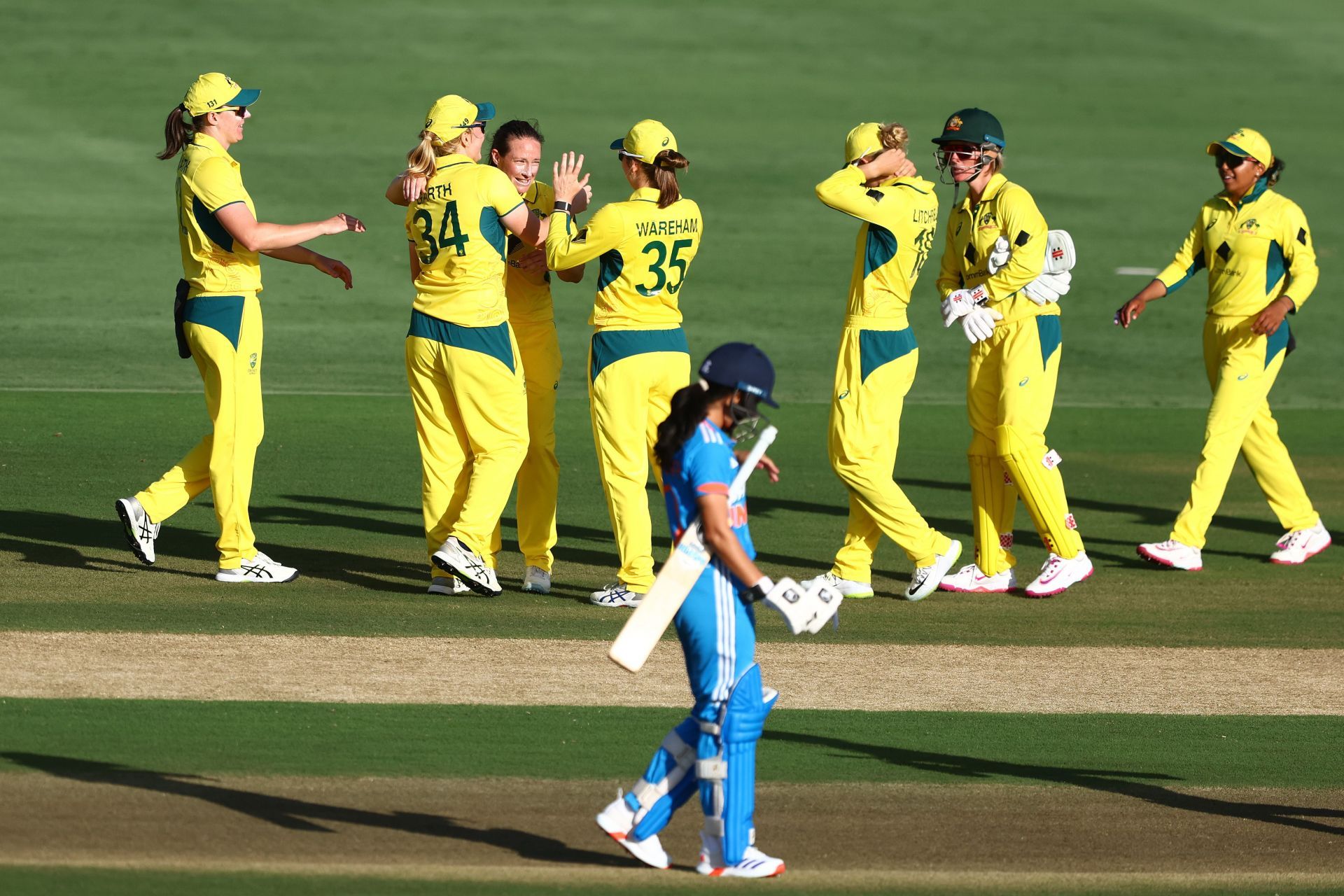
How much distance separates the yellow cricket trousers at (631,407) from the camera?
9.94m

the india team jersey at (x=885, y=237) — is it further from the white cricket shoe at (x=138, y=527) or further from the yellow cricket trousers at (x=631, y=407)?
the white cricket shoe at (x=138, y=527)

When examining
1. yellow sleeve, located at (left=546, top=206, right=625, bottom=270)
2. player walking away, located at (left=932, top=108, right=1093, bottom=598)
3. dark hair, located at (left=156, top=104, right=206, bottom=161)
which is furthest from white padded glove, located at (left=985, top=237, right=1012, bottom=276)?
dark hair, located at (left=156, top=104, right=206, bottom=161)

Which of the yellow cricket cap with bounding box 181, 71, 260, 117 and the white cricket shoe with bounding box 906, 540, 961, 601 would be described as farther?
the white cricket shoe with bounding box 906, 540, 961, 601

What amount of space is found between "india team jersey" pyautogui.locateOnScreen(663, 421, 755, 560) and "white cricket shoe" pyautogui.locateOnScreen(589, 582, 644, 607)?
3.83 meters

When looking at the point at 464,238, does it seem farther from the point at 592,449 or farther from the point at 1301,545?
the point at 1301,545

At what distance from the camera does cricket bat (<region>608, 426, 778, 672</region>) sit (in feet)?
20.1

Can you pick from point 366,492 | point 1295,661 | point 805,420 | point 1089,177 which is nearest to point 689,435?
point 1295,661

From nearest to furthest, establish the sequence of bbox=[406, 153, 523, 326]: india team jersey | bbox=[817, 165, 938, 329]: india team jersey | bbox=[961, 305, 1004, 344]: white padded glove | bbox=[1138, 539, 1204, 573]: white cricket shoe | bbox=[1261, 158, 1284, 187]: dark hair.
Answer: bbox=[406, 153, 523, 326]: india team jersey, bbox=[817, 165, 938, 329]: india team jersey, bbox=[961, 305, 1004, 344]: white padded glove, bbox=[1138, 539, 1204, 573]: white cricket shoe, bbox=[1261, 158, 1284, 187]: dark hair

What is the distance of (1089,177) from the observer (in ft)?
93.6

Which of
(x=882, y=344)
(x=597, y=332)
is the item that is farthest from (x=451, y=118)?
(x=882, y=344)

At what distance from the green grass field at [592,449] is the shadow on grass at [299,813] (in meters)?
0.03

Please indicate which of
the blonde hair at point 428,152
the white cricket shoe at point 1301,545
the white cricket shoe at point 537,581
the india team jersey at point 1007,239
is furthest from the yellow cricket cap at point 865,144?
the white cricket shoe at point 1301,545

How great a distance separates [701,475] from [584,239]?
12.3 ft

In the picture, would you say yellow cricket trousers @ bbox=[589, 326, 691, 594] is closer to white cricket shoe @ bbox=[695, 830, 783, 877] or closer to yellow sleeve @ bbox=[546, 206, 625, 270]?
yellow sleeve @ bbox=[546, 206, 625, 270]
